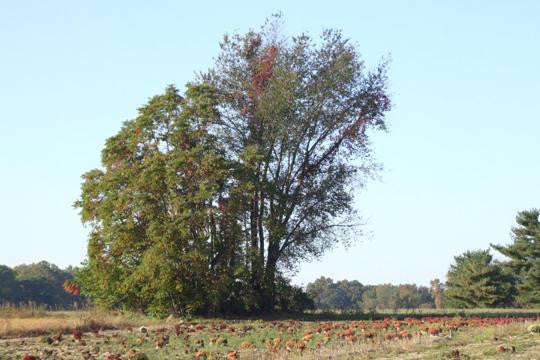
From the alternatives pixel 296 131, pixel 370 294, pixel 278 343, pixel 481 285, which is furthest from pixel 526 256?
pixel 370 294

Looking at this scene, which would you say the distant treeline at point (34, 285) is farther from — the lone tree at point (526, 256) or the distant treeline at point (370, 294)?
the distant treeline at point (370, 294)

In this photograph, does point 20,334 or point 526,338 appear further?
point 20,334

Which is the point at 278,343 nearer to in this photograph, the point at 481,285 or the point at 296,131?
the point at 296,131

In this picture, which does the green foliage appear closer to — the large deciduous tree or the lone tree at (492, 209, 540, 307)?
the lone tree at (492, 209, 540, 307)

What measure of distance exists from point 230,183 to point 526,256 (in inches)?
1679

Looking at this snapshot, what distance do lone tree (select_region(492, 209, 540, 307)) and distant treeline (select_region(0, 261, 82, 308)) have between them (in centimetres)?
4503

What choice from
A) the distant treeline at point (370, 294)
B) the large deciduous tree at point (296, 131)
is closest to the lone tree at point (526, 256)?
the large deciduous tree at point (296, 131)

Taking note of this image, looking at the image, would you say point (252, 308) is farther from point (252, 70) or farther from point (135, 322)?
point (252, 70)

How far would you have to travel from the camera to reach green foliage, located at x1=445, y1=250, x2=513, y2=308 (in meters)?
65.0

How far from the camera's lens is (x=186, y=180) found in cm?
3033

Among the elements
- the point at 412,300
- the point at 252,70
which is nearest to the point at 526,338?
the point at 252,70

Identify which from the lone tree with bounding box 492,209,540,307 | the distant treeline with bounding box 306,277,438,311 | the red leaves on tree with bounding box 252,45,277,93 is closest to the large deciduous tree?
the red leaves on tree with bounding box 252,45,277,93

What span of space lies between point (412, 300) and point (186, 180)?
10991 cm

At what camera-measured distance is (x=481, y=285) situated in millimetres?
65250
